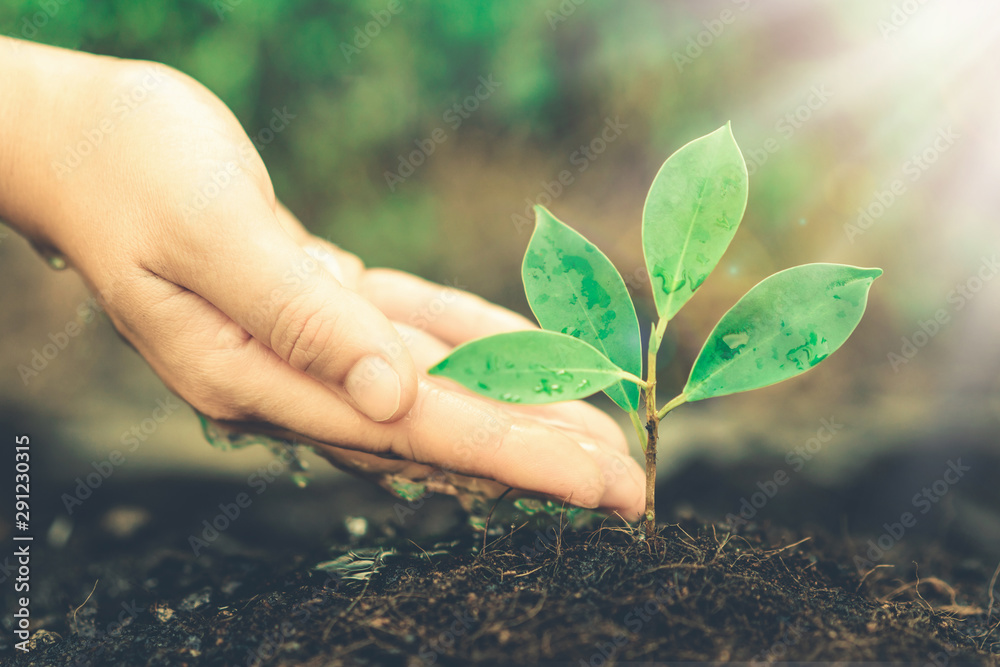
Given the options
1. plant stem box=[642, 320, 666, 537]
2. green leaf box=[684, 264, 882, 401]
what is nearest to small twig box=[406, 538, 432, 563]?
plant stem box=[642, 320, 666, 537]

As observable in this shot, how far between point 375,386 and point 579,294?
354 millimetres

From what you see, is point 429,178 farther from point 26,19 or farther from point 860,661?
point 860,661

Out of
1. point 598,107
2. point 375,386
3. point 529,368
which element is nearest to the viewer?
point 529,368

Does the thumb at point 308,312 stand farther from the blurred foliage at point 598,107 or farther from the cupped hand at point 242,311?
the blurred foliage at point 598,107

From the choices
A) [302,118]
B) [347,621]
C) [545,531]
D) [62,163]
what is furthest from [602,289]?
[302,118]

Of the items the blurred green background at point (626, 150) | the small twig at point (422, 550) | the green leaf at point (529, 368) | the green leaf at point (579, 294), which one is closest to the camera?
the green leaf at point (529, 368)

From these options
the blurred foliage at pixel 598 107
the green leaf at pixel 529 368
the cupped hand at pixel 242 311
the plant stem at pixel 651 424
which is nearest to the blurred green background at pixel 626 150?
the blurred foliage at pixel 598 107

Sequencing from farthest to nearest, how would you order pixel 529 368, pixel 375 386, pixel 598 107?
pixel 598 107
pixel 375 386
pixel 529 368

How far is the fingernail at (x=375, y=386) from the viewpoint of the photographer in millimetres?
864

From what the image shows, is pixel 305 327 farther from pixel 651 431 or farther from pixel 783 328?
pixel 783 328

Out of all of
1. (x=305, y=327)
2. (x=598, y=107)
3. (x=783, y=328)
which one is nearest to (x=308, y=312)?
(x=305, y=327)

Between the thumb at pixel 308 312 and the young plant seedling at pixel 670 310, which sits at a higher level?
the young plant seedling at pixel 670 310

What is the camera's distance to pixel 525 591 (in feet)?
2.27

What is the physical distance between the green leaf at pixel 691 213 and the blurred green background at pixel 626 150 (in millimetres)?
1044
